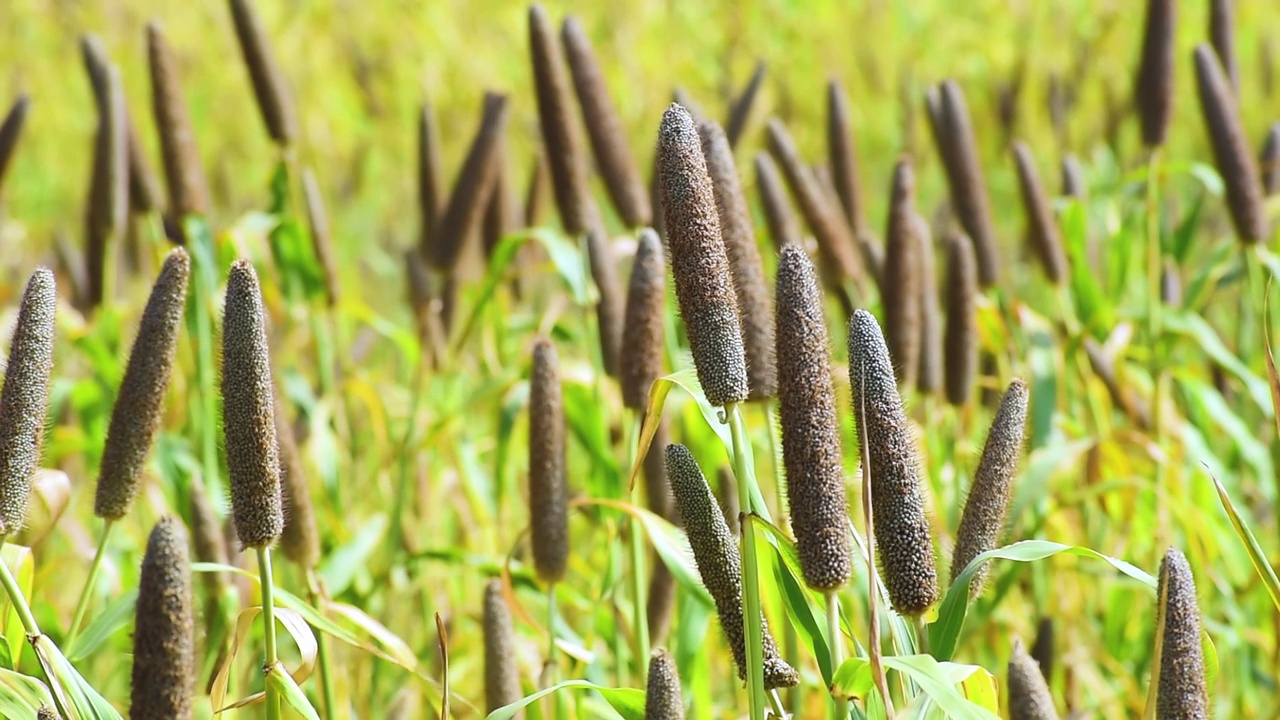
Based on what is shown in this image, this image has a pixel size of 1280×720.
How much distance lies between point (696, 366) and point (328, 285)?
2302 millimetres

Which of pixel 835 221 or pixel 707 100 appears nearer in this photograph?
pixel 835 221

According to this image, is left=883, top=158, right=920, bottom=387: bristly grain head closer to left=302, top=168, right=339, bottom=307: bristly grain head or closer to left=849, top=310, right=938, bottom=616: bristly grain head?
left=849, top=310, right=938, bottom=616: bristly grain head

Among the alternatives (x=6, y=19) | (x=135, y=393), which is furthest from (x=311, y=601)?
(x=6, y=19)

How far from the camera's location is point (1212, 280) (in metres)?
3.80

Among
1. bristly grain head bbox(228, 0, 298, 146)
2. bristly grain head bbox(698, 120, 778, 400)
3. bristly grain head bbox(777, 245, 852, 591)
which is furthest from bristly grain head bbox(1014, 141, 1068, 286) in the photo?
bristly grain head bbox(777, 245, 852, 591)

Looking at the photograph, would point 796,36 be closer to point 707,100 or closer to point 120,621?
point 707,100

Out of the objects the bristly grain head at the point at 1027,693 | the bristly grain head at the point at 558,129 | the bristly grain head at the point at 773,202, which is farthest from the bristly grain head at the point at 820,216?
the bristly grain head at the point at 1027,693

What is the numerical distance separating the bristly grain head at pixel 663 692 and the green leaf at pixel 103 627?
0.71 metres

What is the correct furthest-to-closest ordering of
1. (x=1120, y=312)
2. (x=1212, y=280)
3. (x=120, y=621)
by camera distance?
(x=1212, y=280) < (x=1120, y=312) < (x=120, y=621)

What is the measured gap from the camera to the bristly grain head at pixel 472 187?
3.44 meters

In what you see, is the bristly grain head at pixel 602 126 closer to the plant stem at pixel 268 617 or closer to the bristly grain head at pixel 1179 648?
the plant stem at pixel 268 617

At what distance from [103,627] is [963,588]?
1.07 meters

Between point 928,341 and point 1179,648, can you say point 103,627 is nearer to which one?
point 1179,648

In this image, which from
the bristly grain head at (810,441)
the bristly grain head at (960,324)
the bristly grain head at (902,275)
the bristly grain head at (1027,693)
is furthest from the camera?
the bristly grain head at (960,324)
